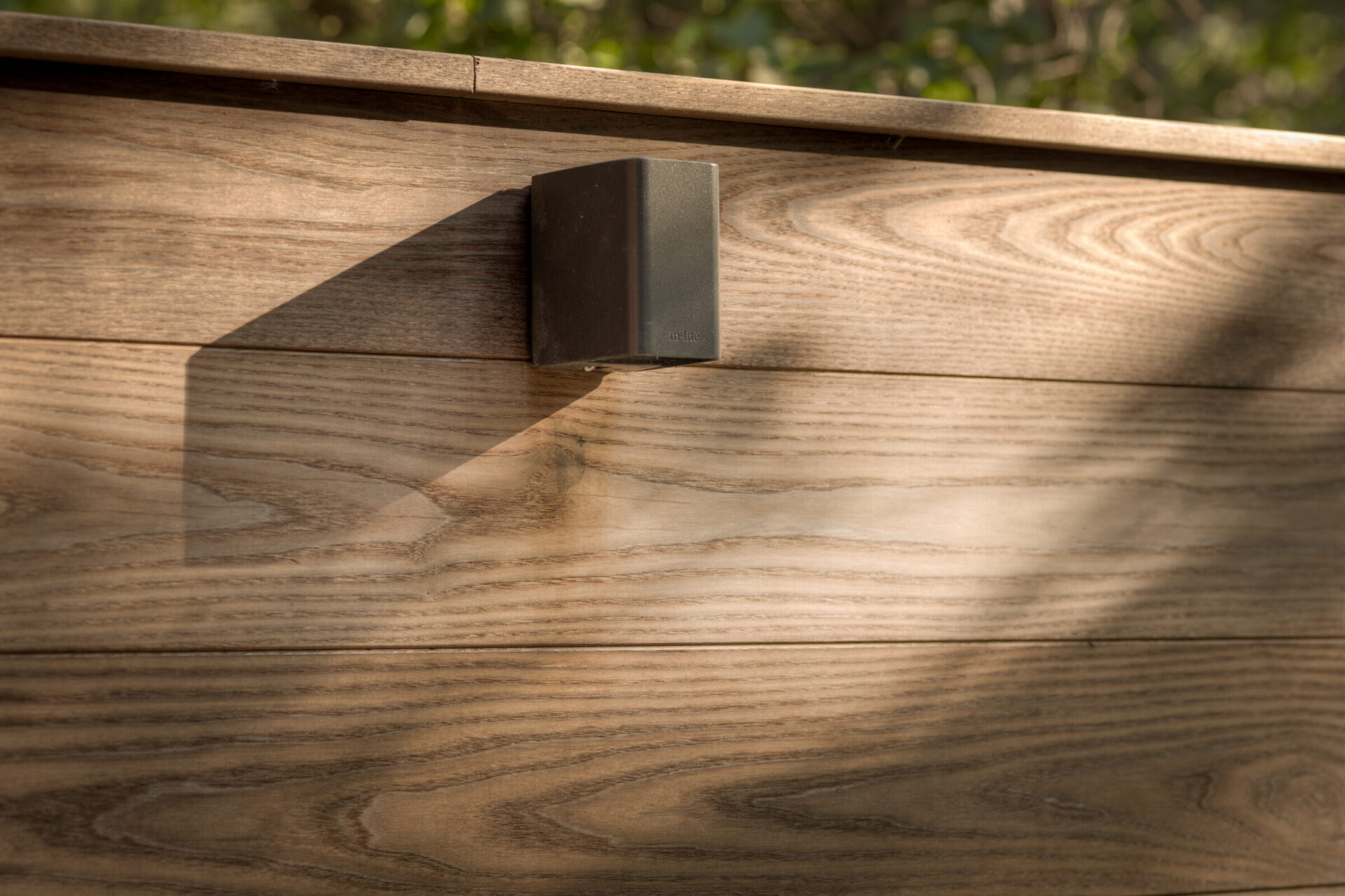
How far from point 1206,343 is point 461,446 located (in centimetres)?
57

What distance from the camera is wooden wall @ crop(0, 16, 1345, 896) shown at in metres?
0.62

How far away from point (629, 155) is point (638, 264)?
5.6 inches

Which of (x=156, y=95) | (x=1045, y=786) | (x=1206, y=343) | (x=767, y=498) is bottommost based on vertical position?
(x=1045, y=786)

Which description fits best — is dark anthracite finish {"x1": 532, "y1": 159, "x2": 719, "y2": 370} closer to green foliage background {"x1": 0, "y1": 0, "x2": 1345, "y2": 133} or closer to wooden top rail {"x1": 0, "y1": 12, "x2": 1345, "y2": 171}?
wooden top rail {"x1": 0, "y1": 12, "x2": 1345, "y2": 171}

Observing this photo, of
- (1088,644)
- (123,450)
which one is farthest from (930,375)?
(123,450)

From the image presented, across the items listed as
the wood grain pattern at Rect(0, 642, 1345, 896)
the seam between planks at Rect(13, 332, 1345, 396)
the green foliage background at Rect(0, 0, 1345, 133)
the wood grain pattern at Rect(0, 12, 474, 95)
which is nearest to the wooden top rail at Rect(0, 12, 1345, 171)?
the wood grain pattern at Rect(0, 12, 474, 95)

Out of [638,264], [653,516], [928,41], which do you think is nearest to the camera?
[638,264]

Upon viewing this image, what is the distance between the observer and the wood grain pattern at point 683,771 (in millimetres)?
623

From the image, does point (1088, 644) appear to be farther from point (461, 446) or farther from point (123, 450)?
point (123, 450)

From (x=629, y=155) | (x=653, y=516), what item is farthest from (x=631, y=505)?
(x=629, y=155)

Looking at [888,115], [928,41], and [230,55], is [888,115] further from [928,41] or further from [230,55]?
[928,41]

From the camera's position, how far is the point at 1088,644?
2.62 ft

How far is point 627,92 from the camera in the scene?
0.70m

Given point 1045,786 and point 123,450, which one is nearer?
point 123,450
